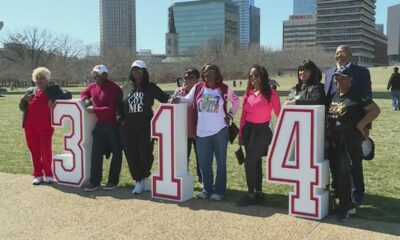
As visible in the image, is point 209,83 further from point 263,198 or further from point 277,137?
point 263,198

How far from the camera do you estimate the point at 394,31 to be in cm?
14500

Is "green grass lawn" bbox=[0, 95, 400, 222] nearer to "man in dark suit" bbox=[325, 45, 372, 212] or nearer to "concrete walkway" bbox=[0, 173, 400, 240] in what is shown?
"man in dark suit" bbox=[325, 45, 372, 212]

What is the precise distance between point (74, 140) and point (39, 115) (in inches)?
29.9

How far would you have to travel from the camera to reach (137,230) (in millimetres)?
5273

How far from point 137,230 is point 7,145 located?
771cm

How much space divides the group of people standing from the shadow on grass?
137 millimetres

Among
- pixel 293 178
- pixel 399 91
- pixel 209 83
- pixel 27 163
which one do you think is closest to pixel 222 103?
pixel 209 83

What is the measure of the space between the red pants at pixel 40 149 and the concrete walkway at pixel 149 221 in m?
0.82

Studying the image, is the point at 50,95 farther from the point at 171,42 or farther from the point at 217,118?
the point at 171,42

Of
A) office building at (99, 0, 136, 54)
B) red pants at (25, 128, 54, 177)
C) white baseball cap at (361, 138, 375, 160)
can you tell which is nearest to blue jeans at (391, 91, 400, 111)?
white baseball cap at (361, 138, 375, 160)

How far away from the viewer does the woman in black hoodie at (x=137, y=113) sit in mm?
6625

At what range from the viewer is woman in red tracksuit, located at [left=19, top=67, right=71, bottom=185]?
7434 millimetres

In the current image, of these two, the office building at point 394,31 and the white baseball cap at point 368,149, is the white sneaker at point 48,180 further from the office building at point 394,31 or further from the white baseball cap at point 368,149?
the office building at point 394,31

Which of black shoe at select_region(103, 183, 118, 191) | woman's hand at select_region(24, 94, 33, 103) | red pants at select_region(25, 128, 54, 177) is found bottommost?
black shoe at select_region(103, 183, 118, 191)
